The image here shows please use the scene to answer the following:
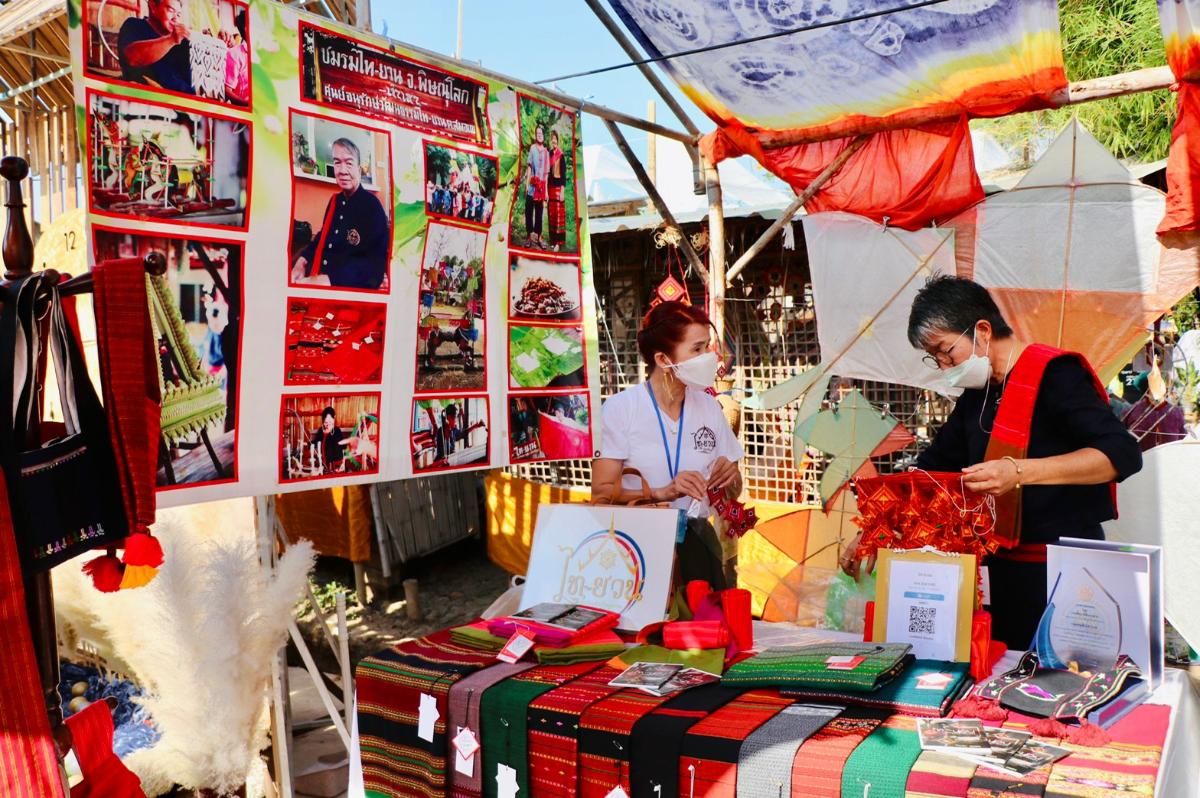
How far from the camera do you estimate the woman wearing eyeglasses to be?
Result: 6.46 ft

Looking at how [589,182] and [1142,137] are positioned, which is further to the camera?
[589,182]

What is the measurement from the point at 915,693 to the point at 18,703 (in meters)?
1.44

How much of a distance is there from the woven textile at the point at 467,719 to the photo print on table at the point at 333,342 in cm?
92

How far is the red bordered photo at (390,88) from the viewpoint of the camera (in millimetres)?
2379

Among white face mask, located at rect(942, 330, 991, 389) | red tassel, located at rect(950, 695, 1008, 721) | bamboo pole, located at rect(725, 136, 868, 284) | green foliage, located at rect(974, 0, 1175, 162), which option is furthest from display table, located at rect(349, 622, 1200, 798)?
green foliage, located at rect(974, 0, 1175, 162)

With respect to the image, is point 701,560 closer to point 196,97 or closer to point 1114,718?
point 1114,718

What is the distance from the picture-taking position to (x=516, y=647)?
2.02m

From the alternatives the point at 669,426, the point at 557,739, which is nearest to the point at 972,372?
the point at 669,426

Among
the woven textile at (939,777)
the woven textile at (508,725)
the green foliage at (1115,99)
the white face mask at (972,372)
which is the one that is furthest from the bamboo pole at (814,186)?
the green foliage at (1115,99)

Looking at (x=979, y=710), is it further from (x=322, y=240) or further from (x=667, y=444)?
(x=322, y=240)

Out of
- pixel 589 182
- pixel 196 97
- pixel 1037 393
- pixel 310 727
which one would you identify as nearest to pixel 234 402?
pixel 196 97

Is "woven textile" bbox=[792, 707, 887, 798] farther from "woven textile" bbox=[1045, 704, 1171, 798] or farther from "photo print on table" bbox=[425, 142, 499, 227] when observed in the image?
"photo print on table" bbox=[425, 142, 499, 227]

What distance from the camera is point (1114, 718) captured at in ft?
5.02

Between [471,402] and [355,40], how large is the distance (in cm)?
105
